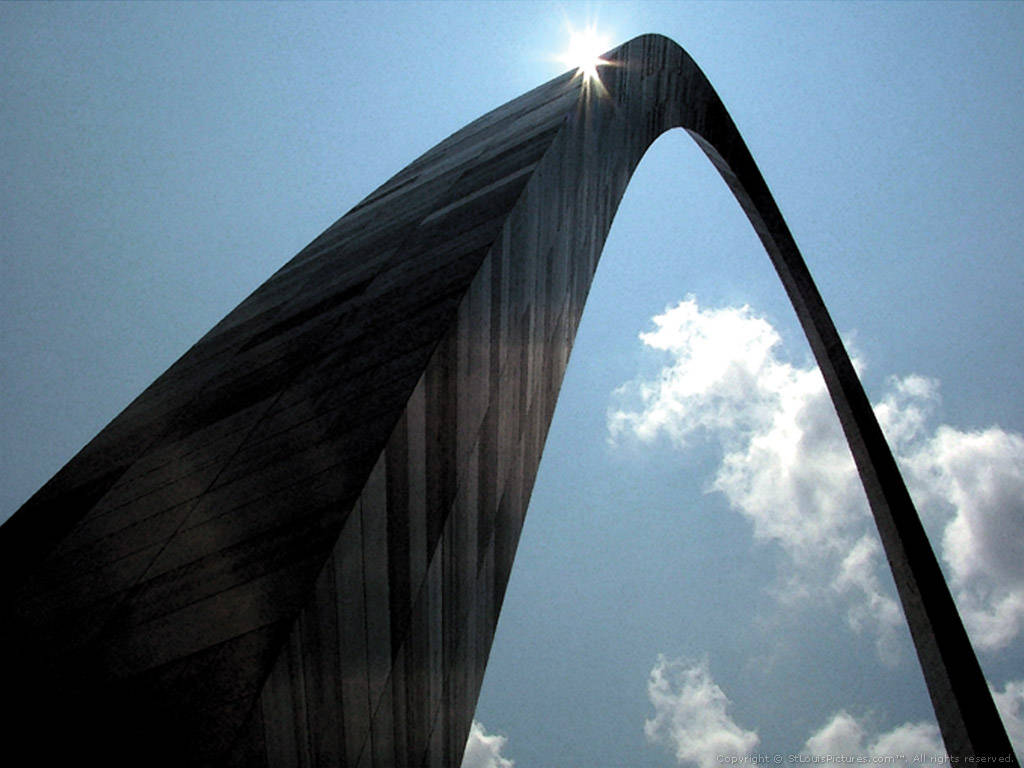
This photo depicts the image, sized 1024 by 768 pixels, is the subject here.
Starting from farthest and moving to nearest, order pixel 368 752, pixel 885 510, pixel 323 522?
pixel 885 510 → pixel 368 752 → pixel 323 522

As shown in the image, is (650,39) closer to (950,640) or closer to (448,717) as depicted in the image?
(448,717)

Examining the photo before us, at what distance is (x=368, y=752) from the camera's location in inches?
201

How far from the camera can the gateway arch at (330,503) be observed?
391cm

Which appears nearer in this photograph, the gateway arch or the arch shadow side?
the gateway arch

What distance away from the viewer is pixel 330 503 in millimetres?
4332

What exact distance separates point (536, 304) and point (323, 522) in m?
5.17

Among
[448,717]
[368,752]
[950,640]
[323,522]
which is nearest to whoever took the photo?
[323,522]

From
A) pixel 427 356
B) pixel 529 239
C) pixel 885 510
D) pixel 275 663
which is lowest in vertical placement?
pixel 275 663

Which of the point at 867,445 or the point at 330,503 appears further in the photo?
the point at 867,445

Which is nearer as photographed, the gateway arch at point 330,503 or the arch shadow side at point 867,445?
the gateway arch at point 330,503

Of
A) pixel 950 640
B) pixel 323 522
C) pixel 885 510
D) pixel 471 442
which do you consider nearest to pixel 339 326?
pixel 471 442

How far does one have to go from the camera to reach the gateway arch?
3.91 metres

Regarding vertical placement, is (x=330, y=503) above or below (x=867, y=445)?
below

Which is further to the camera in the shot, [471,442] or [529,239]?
[529,239]
